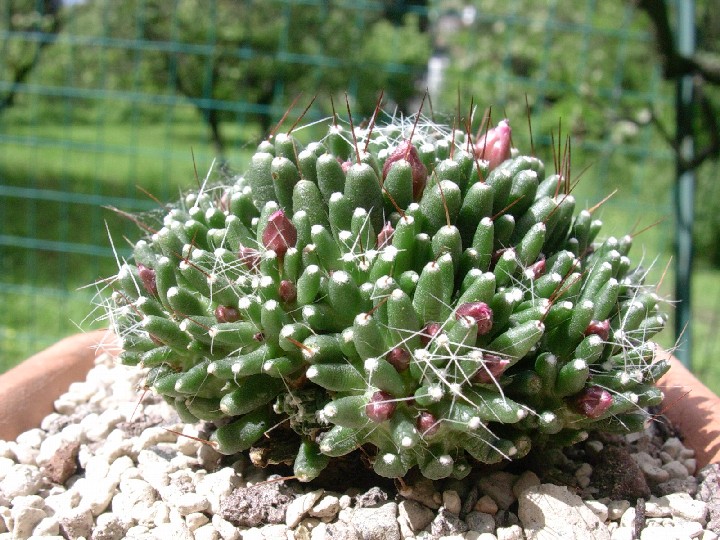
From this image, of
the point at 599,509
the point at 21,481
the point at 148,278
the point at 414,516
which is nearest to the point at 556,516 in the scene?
the point at 599,509

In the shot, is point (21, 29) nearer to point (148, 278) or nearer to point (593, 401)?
point (148, 278)

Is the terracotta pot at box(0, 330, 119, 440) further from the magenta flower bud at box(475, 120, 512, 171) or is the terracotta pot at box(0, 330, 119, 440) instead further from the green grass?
the magenta flower bud at box(475, 120, 512, 171)

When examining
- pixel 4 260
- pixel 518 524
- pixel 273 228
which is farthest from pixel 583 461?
pixel 4 260

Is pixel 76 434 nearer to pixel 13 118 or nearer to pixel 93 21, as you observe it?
pixel 93 21

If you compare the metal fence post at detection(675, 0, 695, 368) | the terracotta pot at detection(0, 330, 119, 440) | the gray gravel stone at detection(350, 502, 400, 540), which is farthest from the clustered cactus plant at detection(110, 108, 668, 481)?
the metal fence post at detection(675, 0, 695, 368)

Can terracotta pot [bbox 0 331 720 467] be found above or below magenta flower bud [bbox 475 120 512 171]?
below
